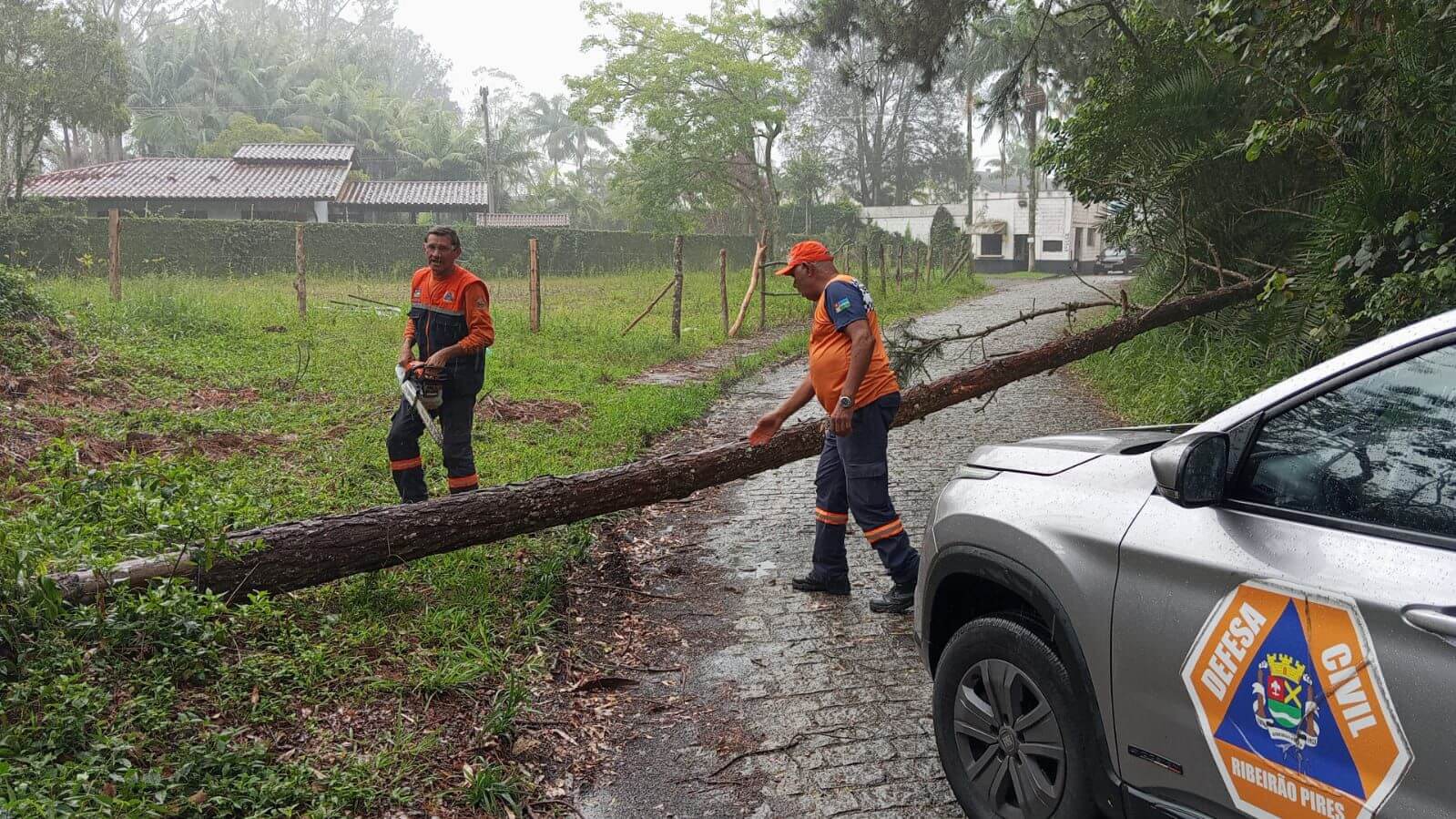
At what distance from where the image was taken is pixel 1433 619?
1.78m

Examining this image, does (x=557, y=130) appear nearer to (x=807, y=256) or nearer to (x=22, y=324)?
(x=22, y=324)

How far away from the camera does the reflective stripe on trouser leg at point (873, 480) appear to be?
5.09 m

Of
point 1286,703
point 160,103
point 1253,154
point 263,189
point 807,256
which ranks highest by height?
point 160,103

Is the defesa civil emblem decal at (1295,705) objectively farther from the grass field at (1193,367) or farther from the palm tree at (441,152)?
the palm tree at (441,152)

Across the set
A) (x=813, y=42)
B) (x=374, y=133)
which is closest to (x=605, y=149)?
(x=374, y=133)

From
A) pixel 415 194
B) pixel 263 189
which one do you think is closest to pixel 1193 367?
pixel 263 189

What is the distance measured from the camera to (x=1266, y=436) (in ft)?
7.73

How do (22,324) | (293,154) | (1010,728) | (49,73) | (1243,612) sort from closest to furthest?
(1243,612) → (1010,728) → (22,324) → (49,73) → (293,154)

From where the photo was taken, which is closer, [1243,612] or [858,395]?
[1243,612]

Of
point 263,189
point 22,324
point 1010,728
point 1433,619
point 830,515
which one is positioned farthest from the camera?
point 263,189

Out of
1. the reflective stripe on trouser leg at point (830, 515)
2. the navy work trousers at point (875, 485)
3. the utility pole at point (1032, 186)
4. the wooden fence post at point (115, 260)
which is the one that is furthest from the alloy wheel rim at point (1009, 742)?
the utility pole at point (1032, 186)

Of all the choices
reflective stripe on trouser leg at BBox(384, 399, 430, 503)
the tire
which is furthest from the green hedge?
the tire

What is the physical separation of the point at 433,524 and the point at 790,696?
190cm

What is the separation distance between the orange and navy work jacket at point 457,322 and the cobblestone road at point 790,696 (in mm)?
1816
